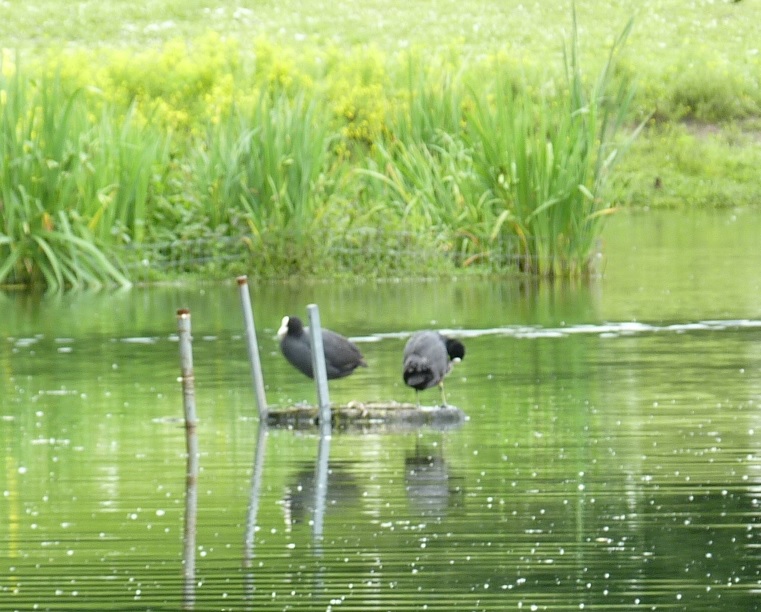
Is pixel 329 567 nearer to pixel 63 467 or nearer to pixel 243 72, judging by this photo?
pixel 63 467

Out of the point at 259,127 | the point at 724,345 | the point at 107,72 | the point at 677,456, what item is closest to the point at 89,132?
the point at 259,127

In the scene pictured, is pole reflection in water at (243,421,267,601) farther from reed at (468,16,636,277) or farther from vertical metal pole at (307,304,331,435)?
reed at (468,16,636,277)

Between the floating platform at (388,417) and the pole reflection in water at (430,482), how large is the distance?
760mm

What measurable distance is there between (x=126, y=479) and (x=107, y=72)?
91.6 feet

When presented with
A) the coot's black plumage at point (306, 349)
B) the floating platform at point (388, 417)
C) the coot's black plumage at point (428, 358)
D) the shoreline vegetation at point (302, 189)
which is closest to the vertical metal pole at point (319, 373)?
the floating platform at point (388, 417)

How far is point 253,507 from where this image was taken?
11.4m

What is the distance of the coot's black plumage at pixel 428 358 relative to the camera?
14266 millimetres

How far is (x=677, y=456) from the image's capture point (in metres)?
12.9

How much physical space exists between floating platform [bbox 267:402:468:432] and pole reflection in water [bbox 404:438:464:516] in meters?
0.76

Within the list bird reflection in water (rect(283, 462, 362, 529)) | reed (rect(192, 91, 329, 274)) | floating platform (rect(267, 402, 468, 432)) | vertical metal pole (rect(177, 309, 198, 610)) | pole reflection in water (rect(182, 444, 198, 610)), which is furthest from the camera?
reed (rect(192, 91, 329, 274))

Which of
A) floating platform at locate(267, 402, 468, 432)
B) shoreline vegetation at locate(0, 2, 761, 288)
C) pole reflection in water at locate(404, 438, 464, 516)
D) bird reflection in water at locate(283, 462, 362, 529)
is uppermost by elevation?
shoreline vegetation at locate(0, 2, 761, 288)

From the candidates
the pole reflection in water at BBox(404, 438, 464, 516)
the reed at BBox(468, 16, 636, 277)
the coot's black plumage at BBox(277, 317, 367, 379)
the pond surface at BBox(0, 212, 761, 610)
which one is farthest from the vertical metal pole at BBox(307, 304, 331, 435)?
the reed at BBox(468, 16, 636, 277)

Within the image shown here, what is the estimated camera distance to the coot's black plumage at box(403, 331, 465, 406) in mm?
14266

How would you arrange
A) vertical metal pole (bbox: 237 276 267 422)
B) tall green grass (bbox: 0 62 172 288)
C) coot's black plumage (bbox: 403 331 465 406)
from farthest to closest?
tall green grass (bbox: 0 62 172 288), vertical metal pole (bbox: 237 276 267 422), coot's black plumage (bbox: 403 331 465 406)
